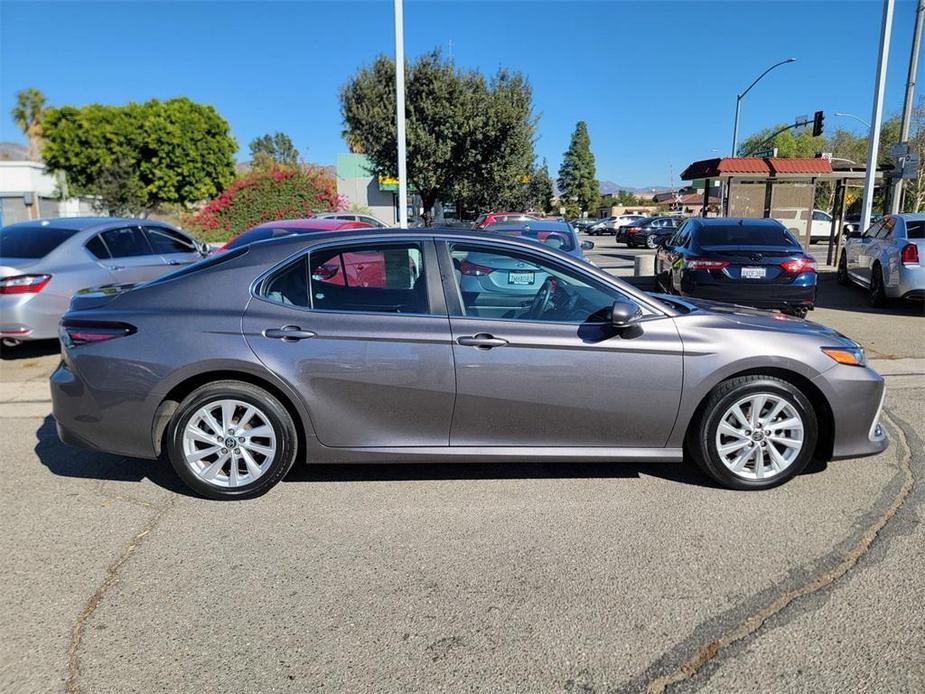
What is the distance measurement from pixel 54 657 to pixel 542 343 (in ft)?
8.70

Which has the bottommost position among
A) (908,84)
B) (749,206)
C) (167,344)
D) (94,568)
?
(94,568)

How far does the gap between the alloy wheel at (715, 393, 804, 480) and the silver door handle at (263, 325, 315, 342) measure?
2474 mm

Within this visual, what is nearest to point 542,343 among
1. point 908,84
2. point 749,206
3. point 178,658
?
point 178,658

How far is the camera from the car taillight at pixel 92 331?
12.5 feet

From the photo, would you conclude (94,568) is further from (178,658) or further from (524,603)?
(524,603)

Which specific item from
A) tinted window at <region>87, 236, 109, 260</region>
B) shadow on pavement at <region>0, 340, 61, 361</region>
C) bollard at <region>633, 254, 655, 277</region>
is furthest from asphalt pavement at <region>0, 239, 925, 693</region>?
bollard at <region>633, 254, 655, 277</region>

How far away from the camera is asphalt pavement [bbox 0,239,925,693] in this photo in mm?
2449

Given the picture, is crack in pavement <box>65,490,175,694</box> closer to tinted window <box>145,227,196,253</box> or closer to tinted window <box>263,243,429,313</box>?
tinted window <box>263,243,429,313</box>

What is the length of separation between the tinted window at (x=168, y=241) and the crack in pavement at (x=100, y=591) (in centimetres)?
572

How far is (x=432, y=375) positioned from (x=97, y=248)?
19.9 ft

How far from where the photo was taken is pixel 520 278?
4.12 m

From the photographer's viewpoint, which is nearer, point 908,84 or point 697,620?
point 697,620

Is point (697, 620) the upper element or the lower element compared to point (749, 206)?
lower

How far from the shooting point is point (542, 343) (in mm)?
3721
